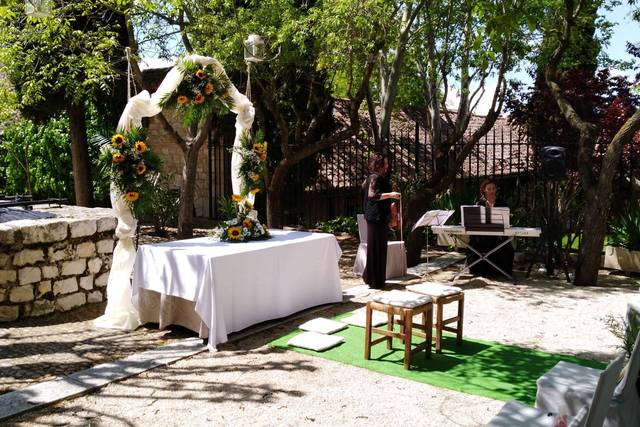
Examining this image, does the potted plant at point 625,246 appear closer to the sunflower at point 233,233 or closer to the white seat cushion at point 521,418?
the sunflower at point 233,233

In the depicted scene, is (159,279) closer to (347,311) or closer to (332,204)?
(347,311)

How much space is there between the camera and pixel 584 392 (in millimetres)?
3568

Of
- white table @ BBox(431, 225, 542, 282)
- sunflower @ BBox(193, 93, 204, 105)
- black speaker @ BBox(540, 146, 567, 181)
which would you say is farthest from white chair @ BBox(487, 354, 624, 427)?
black speaker @ BBox(540, 146, 567, 181)

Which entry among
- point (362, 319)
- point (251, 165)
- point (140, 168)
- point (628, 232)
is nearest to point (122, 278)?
point (140, 168)

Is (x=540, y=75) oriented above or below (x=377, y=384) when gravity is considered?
above

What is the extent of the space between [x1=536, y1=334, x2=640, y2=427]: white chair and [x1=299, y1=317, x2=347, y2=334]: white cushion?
291cm

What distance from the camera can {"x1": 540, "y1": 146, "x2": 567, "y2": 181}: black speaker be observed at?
9.13m

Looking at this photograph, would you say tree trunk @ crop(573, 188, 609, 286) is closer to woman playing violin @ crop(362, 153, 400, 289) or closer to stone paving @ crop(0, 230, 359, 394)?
woman playing violin @ crop(362, 153, 400, 289)

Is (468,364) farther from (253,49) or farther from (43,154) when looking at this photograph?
(43,154)

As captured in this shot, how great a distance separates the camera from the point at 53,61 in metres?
10.1

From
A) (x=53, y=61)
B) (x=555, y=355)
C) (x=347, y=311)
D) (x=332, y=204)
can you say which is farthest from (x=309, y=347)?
(x=332, y=204)

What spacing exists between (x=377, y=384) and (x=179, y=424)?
1.66 meters

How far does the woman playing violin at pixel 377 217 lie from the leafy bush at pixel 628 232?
403cm

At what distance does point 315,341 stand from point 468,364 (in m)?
1.49
